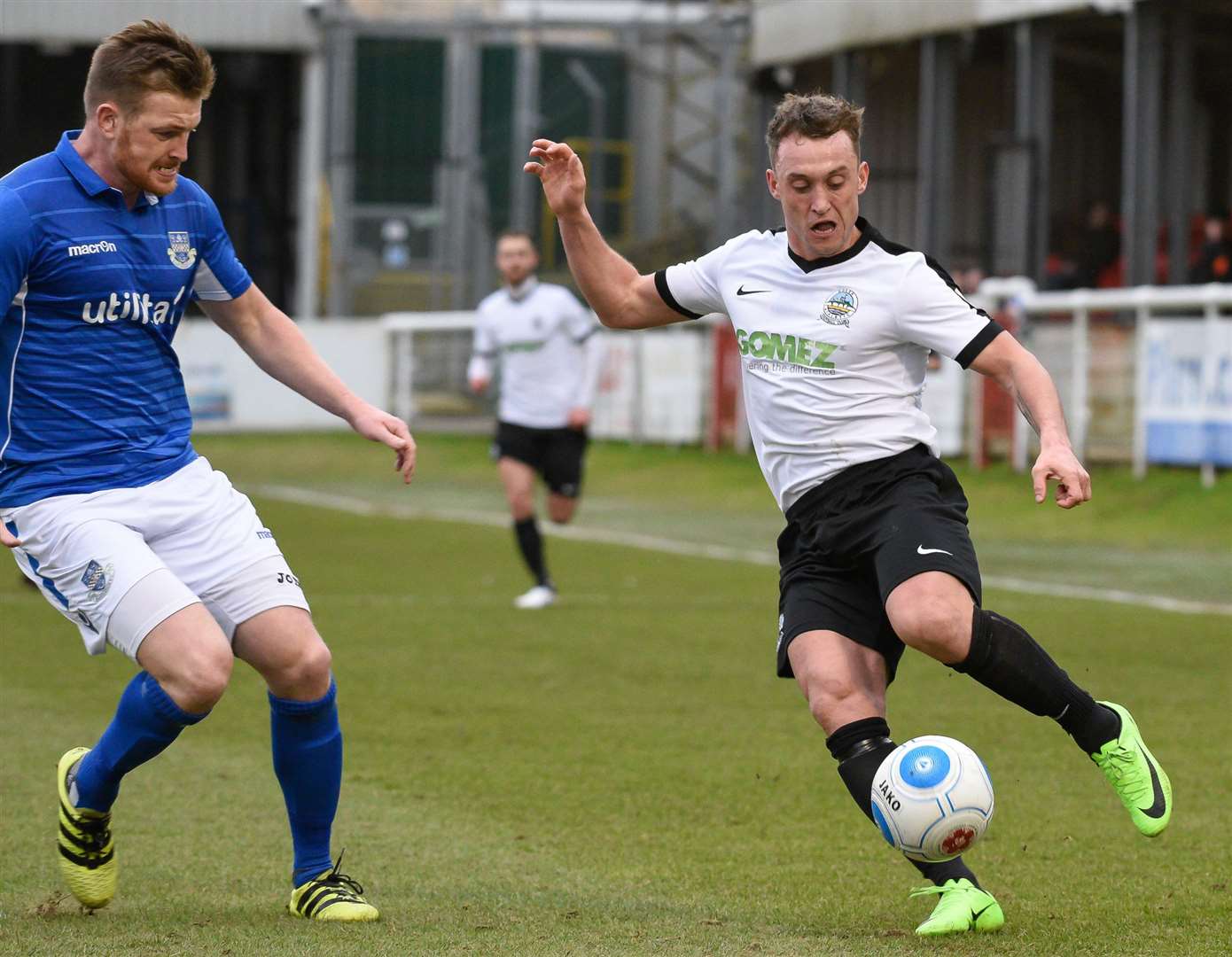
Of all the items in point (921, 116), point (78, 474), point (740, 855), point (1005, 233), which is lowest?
point (740, 855)

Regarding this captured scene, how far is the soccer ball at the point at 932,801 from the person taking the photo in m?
4.58

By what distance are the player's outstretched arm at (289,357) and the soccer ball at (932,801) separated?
4.76 ft

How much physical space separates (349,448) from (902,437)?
968 inches

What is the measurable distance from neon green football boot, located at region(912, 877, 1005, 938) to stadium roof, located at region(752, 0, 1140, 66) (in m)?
21.7

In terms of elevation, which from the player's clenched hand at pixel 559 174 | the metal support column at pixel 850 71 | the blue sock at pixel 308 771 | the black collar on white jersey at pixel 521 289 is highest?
the metal support column at pixel 850 71

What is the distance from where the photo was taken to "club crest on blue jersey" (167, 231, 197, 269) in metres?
4.94

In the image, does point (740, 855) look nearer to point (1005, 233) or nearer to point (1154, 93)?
point (1154, 93)

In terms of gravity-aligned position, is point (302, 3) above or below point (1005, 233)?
above

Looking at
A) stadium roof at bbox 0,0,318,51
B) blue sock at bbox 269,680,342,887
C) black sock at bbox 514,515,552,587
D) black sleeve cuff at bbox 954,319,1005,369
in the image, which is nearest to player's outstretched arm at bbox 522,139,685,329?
black sleeve cuff at bbox 954,319,1005,369

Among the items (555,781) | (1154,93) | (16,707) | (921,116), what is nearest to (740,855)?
(555,781)

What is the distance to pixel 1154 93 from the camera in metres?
25.6

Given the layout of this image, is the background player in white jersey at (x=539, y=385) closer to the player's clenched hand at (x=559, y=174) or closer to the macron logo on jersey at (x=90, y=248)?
the player's clenched hand at (x=559, y=174)

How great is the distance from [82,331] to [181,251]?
1.06ft

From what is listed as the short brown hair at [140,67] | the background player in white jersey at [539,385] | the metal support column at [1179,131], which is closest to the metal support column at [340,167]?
the metal support column at [1179,131]
